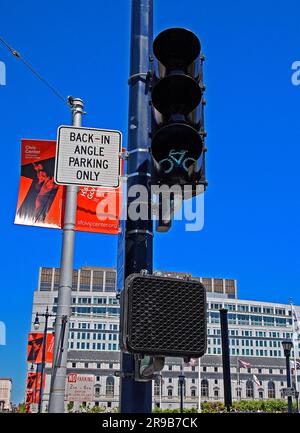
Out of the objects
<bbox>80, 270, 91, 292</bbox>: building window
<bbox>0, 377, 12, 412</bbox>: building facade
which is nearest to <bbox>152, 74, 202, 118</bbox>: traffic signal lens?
<bbox>80, 270, 91, 292</bbox>: building window

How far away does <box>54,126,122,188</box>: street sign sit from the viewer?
12.8ft

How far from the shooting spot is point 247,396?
445 feet

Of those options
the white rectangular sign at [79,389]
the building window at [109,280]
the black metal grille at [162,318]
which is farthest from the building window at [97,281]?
the black metal grille at [162,318]

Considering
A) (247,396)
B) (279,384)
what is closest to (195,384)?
(247,396)

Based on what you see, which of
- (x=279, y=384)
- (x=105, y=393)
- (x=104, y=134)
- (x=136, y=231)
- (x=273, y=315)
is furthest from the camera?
(x=273, y=315)

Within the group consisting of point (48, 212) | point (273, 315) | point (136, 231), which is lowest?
point (136, 231)

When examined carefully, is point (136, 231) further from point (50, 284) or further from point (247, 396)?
point (50, 284)

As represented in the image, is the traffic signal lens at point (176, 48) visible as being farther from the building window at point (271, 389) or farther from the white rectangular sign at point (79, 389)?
the building window at point (271, 389)

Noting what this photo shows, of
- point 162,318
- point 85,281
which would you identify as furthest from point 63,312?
point 85,281

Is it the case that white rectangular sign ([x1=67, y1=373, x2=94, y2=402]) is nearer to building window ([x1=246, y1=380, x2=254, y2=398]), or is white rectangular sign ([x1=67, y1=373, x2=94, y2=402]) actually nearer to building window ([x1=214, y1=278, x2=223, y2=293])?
building window ([x1=246, y1=380, x2=254, y2=398])

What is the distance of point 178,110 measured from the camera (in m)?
3.40

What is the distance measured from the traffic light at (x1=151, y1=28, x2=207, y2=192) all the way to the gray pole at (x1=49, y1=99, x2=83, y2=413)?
462cm

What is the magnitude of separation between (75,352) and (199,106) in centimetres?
13504

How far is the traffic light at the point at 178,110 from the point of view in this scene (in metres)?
3.28
